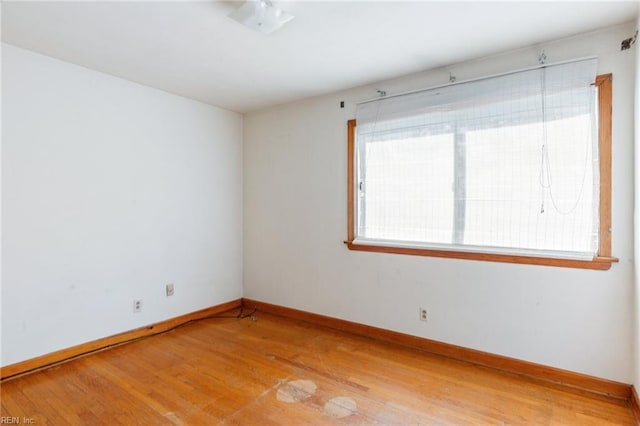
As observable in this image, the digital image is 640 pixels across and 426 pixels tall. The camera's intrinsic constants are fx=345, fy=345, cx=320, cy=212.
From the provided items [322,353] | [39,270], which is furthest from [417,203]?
[39,270]

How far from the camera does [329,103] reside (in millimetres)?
3578

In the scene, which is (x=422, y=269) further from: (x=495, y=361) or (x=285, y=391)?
(x=285, y=391)

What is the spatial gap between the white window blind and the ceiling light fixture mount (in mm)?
1413

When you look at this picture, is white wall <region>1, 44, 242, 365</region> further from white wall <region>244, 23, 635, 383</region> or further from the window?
the window

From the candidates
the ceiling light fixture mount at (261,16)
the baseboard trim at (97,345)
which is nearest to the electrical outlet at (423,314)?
the baseboard trim at (97,345)

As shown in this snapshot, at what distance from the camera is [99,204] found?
3.00 metres

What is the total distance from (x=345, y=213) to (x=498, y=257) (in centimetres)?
143

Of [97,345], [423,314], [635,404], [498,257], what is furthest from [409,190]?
[97,345]

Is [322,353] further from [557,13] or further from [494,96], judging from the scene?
[557,13]

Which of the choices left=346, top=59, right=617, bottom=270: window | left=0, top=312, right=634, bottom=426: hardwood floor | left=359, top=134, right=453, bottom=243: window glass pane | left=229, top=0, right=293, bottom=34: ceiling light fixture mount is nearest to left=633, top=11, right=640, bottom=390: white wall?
left=346, top=59, right=617, bottom=270: window

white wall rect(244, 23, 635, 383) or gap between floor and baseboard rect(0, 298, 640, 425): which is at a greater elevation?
white wall rect(244, 23, 635, 383)

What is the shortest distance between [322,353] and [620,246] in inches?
89.2

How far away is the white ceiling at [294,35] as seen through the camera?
2.04 meters

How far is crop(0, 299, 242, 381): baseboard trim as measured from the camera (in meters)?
2.52
